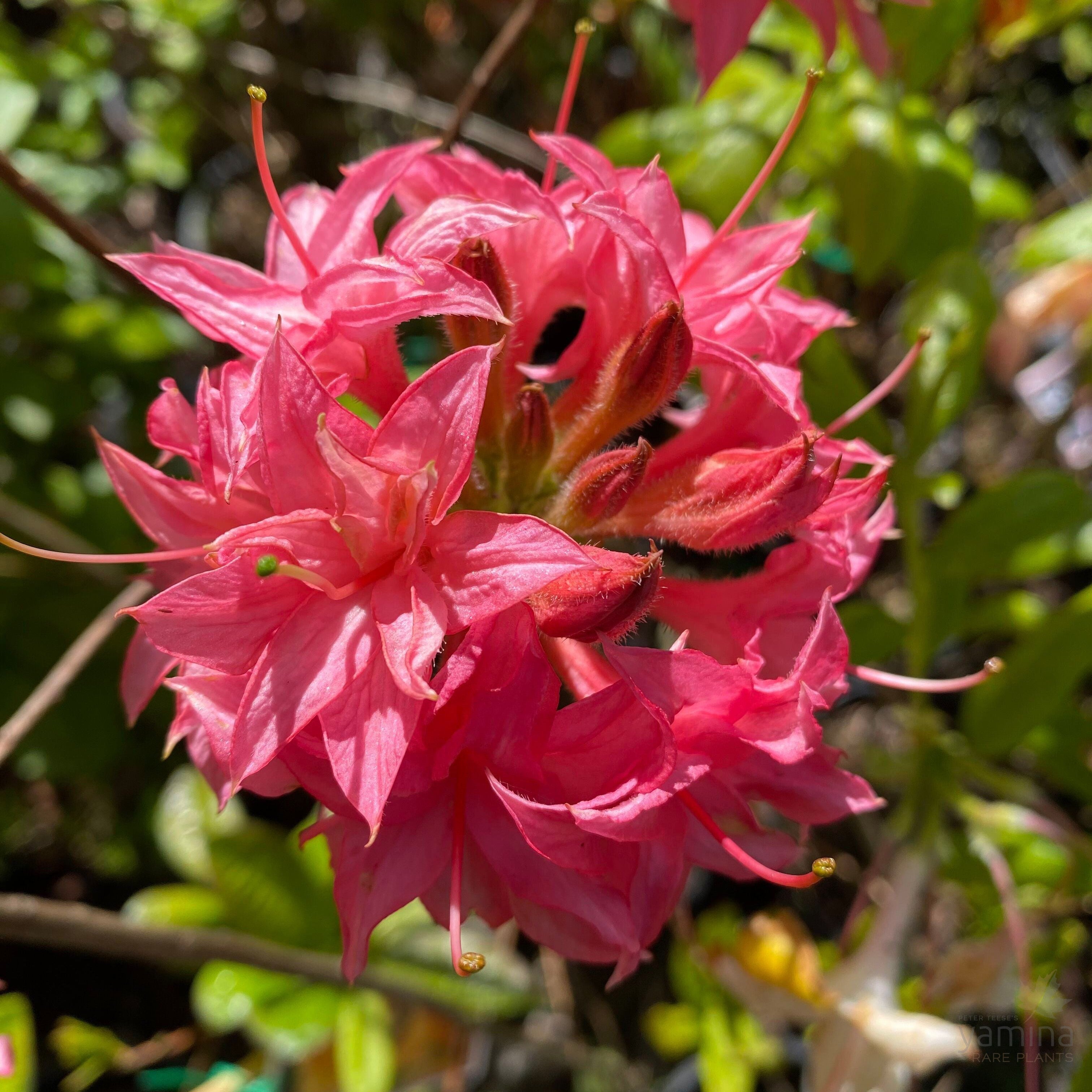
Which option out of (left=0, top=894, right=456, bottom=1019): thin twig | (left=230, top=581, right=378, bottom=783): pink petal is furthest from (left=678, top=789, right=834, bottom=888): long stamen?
(left=0, top=894, right=456, bottom=1019): thin twig

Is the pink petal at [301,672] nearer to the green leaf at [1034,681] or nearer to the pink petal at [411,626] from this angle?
the pink petal at [411,626]

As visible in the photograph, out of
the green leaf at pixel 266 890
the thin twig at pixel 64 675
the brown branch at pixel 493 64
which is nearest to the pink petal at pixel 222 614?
the thin twig at pixel 64 675

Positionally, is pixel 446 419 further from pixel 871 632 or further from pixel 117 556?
pixel 871 632

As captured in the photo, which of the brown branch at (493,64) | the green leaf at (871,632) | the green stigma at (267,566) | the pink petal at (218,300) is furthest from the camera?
the green leaf at (871,632)

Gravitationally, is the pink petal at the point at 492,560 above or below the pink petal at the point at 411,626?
above

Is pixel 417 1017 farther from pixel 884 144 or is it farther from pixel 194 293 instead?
pixel 884 144

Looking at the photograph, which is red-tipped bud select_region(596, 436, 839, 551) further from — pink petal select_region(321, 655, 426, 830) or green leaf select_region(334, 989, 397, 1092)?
green leaf select_region(334, 989, 397, 1092)

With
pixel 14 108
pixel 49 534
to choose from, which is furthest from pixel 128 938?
pixel 14 108
